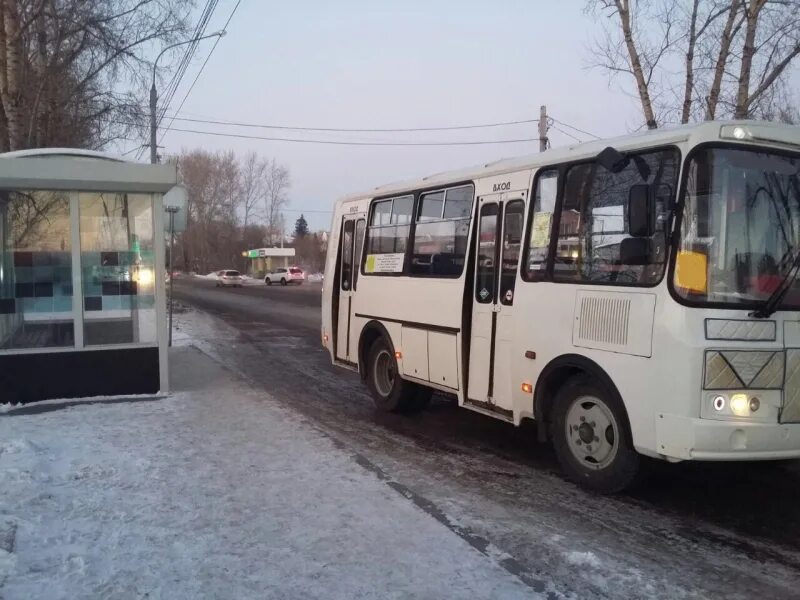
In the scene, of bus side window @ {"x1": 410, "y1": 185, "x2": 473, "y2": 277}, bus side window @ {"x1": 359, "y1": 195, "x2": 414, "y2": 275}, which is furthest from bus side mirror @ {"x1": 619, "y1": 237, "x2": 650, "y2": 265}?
bus side window @ {"x1": 359, "y1": 195, "x2": 414, "y2": 275}

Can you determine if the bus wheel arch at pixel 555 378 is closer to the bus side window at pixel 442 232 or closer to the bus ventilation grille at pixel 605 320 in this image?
the bus ventilation grille at pixel 605 320

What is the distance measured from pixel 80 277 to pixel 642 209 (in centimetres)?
716

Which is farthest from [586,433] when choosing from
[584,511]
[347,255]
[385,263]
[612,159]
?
[347,255]

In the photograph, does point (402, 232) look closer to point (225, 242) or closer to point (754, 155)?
point (754, 155)

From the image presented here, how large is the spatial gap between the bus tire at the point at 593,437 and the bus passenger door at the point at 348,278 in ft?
14.3

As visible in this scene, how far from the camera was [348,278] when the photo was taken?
404 inches

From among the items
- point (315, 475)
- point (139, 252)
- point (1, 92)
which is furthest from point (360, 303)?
point (1, 92)

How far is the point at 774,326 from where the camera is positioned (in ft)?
16.7

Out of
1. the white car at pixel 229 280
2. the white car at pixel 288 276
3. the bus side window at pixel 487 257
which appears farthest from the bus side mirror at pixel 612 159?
the white car at pixel 229 280

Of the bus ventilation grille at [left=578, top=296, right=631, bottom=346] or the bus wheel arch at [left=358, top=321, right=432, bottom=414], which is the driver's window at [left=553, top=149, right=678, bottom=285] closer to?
the bus ventilation grille at [left=578, top=296, right=631, bottom=346]

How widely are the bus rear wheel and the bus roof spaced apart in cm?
214

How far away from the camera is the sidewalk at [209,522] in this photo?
4.05m

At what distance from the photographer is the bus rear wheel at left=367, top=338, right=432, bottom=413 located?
29.5 ft

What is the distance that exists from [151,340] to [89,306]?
898 mm
